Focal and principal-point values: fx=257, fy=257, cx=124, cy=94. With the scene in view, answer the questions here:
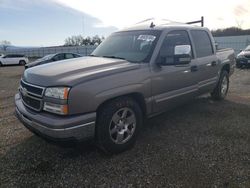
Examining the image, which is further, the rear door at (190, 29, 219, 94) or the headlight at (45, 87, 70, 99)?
the rear door at (190, 29, 219, 94)

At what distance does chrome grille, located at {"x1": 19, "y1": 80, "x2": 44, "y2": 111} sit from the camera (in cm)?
331

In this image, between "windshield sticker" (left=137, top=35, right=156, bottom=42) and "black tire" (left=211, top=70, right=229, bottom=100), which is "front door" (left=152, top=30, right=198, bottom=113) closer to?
"windshield sticker" (left=137, top=35, right=156, bottom=42)

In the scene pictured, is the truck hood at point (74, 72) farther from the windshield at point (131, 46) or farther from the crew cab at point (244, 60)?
the crew cab at point (244, 60)

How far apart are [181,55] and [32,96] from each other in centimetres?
235

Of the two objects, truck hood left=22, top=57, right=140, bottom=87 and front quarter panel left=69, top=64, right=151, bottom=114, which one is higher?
truck hood left=22, top=57, right=140, bottom=87

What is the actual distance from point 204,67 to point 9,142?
3.95 meters

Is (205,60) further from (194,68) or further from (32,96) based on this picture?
(32,96)

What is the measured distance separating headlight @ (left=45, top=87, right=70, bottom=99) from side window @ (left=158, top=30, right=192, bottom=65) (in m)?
1.70

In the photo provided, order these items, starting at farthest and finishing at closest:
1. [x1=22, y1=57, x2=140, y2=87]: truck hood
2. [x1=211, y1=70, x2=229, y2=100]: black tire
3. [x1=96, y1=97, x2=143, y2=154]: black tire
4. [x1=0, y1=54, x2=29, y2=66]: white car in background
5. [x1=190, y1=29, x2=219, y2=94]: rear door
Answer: [x1=0, y1=54, x2=29, y2=66]: white car in background < [x1=211, y1=70, x2=229, y2=100]: black tire < [x1=190, y1=29, x2=219, y2=94]: rear door < [x1=96, y1=97, x2=143, y2=154]: black tire < [x1=22, y1=57, x2=140, y2=87]: truck hood

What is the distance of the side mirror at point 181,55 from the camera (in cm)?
408

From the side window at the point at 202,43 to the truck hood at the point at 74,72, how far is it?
194 centimetres

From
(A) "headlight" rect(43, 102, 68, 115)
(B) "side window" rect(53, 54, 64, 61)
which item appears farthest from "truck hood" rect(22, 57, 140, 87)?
(B) "side window" rect(53, 54, 64, 61)

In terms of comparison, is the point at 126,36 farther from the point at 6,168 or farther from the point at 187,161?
the point at 6,168

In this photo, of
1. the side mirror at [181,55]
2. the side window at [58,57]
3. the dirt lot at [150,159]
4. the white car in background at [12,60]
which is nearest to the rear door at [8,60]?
the white car in background at [12,60]
